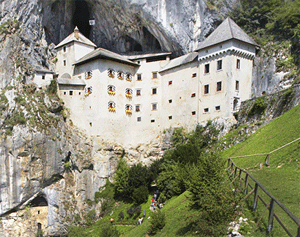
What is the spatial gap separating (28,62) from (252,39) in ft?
111

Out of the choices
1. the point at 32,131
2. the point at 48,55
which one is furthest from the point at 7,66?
the point at 32,131

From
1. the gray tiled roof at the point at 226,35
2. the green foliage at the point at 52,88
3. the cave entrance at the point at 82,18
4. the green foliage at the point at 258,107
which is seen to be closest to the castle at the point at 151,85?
the gray tiled roof at the point at 226,35

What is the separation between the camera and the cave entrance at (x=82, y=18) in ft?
173

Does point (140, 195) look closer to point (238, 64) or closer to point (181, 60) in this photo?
point (181, 60)

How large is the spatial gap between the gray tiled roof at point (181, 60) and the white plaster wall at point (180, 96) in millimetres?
533

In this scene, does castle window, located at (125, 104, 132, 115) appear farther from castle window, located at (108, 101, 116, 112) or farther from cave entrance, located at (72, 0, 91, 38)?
cave entrance, located at (72, 0, 91, 38)

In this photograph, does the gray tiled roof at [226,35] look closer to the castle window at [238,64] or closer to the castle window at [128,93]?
the castle window at [238,64]

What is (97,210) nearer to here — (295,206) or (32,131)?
(32,131)

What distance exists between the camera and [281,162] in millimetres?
17844

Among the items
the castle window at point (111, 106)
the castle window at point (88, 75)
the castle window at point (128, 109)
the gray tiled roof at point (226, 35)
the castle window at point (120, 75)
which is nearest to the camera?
the gray tiled roof at point (226, 35)

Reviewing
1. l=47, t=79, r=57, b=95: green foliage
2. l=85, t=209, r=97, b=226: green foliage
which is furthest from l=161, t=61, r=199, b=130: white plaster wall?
l=47, t=79, r=57, b=95: green foliage

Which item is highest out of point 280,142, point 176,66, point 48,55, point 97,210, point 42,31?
point 42,31

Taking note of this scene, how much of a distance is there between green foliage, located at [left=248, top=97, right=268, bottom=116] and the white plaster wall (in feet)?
27.1

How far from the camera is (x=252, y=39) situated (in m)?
39.8
